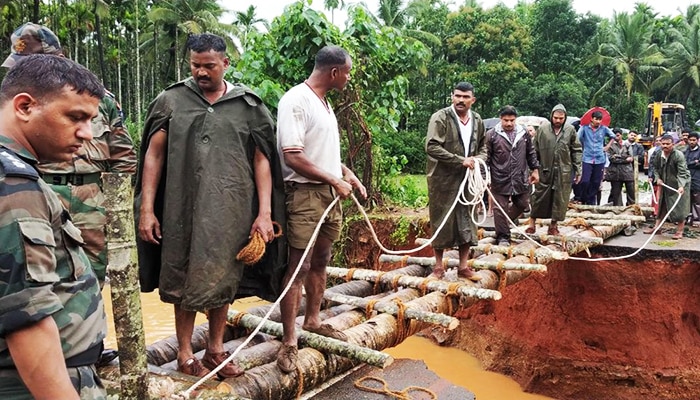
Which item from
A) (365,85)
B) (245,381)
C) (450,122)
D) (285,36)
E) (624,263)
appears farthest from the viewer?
(365,85)

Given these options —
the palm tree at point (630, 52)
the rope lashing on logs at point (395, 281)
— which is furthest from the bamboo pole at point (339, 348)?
the palm tree at point (630, 52)

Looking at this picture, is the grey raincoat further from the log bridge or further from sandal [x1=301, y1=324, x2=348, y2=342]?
sandal [x1=301, y1=324, x2=348, y2=342]

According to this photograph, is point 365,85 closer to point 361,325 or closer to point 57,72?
point 361,325

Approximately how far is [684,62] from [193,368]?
3486 cm

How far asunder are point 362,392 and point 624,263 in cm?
573

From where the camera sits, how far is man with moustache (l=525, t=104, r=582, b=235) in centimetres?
729

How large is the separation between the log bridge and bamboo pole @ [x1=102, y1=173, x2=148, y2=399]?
0.7 inches

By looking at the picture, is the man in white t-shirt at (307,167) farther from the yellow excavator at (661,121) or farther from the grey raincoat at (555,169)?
the yellow excavator at (661,121)

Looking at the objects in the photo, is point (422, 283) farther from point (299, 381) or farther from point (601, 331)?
point (601, 331)

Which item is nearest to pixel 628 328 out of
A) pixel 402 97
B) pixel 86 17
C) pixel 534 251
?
pixel 534 251

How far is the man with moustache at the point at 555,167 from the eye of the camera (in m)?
7.29

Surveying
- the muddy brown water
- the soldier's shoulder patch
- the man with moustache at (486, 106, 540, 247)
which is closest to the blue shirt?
the man with moustache at (486, 106, 540, 247)

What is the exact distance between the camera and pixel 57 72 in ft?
5.06

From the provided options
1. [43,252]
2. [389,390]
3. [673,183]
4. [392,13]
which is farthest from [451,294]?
[392,13]
